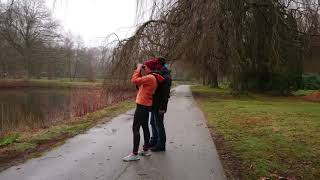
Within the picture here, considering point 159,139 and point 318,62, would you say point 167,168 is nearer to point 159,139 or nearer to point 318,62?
point 159,139

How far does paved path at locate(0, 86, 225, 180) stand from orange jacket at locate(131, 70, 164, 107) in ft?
3.39

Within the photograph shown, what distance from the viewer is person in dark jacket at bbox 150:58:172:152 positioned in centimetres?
789

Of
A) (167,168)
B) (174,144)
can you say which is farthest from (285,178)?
(174,144)

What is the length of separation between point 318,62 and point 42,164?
25.8 metres

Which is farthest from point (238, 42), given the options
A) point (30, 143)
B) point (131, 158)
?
point (131, 158)

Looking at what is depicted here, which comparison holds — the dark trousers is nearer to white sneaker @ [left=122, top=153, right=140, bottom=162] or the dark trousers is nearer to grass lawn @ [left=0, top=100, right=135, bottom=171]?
white sneaker @ [left=122, top=153, right=140, bottom=162]

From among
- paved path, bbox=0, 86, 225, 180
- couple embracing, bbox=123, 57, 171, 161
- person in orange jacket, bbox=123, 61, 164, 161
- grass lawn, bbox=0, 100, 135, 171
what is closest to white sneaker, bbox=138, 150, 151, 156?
couple embracing, bbox=123, 57, 171, 161

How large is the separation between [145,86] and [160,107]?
25.5 inches

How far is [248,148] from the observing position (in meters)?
8.77

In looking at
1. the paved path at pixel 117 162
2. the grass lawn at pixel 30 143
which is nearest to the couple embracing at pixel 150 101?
the paved path at pixel 117 162

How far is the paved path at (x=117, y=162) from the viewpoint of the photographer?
6309 millimetres

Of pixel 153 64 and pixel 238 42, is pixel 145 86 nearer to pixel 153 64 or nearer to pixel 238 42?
pixel 153 64

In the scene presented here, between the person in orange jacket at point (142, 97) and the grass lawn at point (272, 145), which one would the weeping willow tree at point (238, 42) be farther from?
the person in orange jacket at point (142, 97)

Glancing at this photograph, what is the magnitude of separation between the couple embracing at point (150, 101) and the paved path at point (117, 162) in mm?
257
